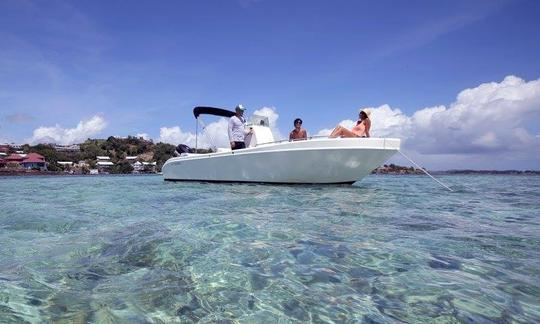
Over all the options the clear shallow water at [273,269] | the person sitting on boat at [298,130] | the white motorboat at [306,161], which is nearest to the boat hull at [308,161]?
the white motorboat at [306,161]

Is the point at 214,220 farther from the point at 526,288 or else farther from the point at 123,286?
the point at 526,288

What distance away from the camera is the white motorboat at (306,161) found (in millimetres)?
9430

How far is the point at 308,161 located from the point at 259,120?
4439 mm

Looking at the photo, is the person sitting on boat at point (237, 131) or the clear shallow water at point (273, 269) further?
the person sitting on boat at point (237, 131)

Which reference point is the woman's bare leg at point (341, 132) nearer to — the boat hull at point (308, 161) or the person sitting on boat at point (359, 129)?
the person sitting on boat at point (359, 129)

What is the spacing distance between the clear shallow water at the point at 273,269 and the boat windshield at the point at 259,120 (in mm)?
8921

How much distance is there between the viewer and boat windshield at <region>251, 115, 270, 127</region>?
13.7 m

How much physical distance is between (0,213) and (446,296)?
7133 mm

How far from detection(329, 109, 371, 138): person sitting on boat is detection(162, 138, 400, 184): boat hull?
734mm

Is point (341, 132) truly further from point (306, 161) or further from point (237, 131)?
point (237, 131)

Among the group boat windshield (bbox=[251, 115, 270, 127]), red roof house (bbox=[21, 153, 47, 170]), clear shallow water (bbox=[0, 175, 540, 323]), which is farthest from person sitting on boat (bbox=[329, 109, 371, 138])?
red roof house (bbox=[21, 153, 47, 170])

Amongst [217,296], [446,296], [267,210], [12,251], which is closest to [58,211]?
[12,251]

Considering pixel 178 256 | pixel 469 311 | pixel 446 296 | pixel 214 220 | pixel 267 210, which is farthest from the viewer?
pixel 267 210

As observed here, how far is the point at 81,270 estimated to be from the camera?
109 inches
